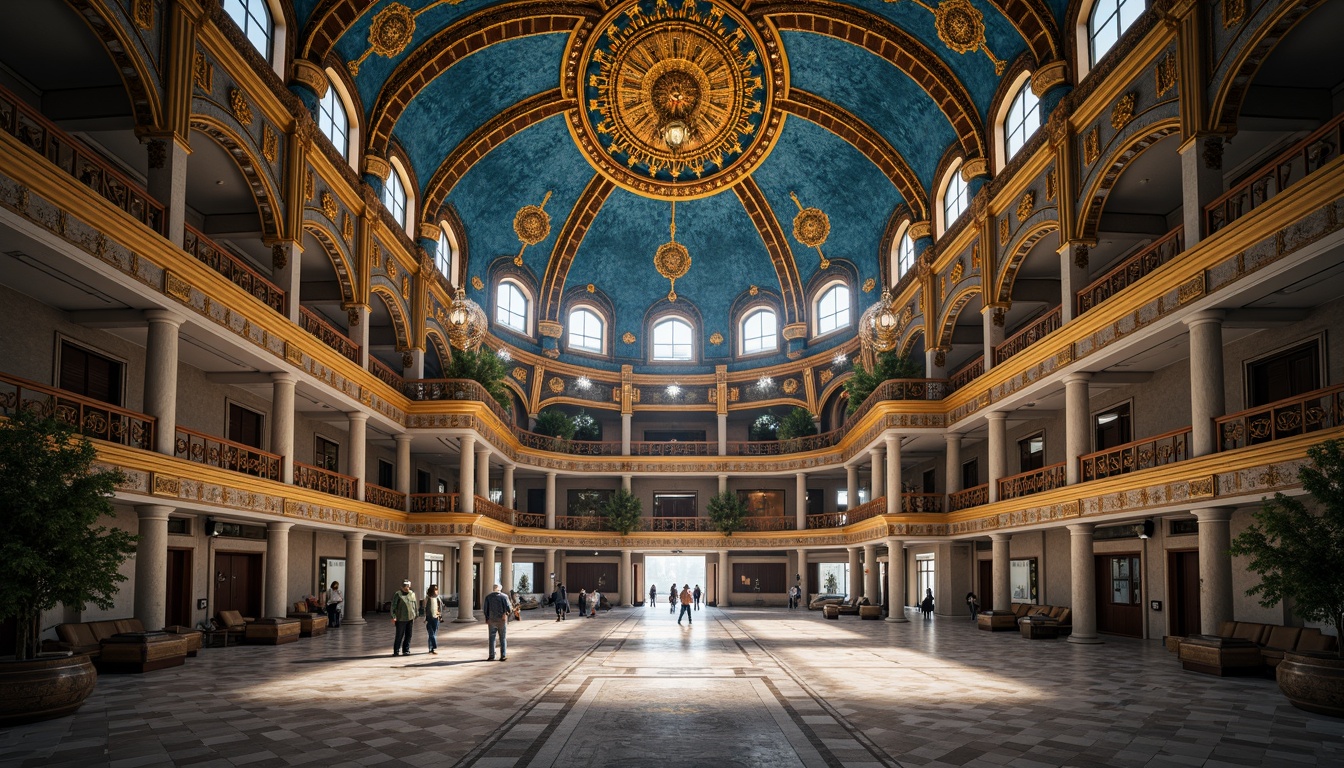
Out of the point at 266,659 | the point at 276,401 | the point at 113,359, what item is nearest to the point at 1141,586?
the point at 266,659

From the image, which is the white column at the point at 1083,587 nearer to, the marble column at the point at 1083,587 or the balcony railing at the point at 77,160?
the marble column at the point at 1083,587

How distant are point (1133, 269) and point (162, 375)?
18.7 metres

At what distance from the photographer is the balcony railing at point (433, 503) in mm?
30297

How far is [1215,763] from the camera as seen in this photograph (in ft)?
26.9

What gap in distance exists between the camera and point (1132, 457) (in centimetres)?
1889

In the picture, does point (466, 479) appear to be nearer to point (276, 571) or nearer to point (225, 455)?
point (276, 571)

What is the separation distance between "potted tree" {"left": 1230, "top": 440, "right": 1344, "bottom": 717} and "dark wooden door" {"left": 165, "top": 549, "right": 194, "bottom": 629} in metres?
21.1

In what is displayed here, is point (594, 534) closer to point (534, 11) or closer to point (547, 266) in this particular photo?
point (547, 266)

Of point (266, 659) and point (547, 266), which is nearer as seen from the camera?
point (266, 659)

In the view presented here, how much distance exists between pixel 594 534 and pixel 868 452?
48.0ft

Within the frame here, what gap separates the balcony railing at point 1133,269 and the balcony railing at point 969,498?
770cm

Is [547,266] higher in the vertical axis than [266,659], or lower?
higher

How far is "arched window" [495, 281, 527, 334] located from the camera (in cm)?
4209

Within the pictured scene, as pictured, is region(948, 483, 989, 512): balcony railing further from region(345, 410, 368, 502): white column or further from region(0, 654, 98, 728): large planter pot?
region(0, 654, 98, 728): large planter pot
